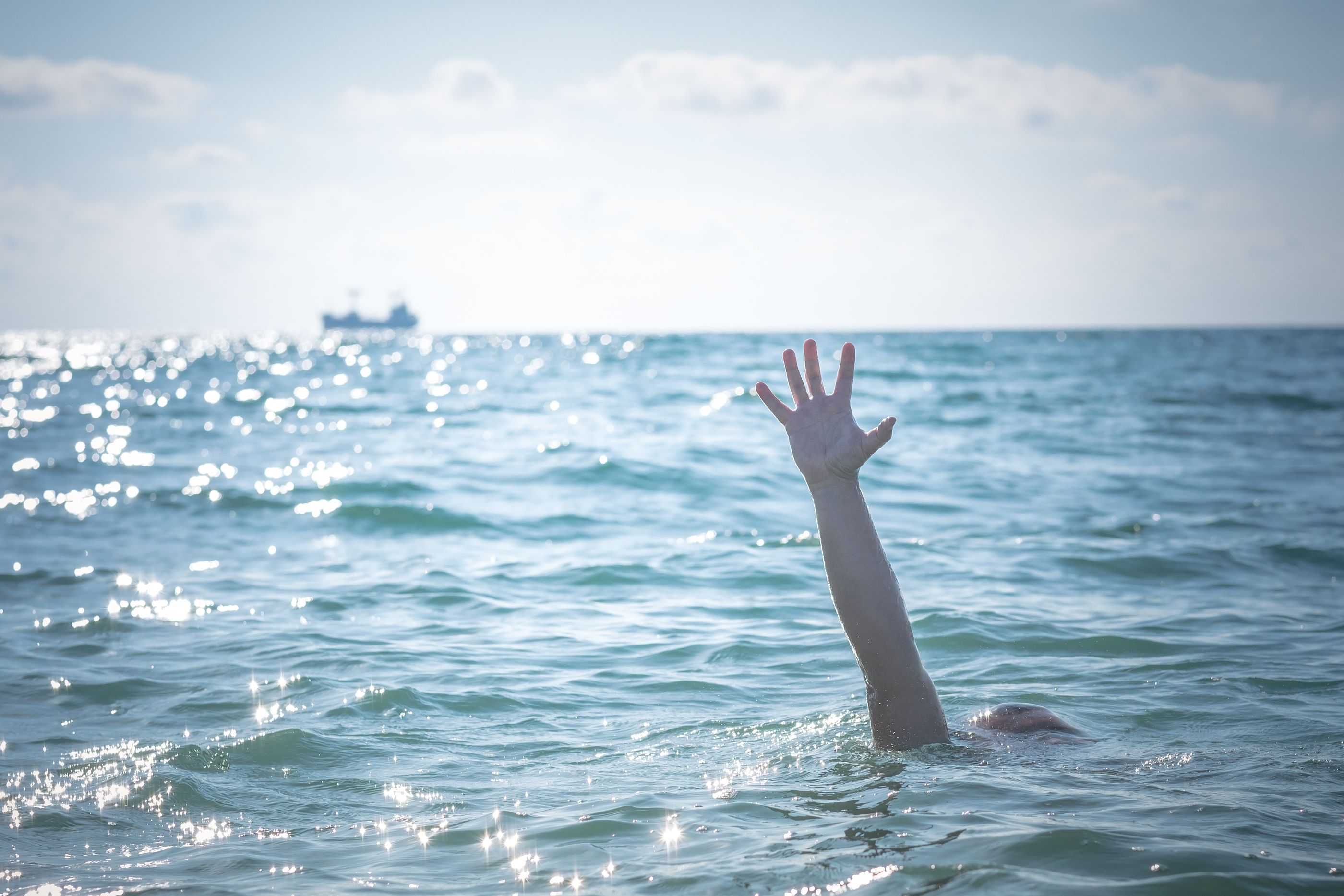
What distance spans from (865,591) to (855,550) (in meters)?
0.16

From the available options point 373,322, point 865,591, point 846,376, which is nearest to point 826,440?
point 846,376

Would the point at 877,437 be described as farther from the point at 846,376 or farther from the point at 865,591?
the point at 865,591

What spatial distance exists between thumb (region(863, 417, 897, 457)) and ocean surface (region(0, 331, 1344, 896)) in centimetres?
136

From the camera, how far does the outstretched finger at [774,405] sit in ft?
13.3

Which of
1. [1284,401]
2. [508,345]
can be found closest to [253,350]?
[508,345]

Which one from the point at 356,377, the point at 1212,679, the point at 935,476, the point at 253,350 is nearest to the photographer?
the point at 1212,679

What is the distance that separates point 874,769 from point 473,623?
151 inches

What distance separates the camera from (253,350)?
80438 mm

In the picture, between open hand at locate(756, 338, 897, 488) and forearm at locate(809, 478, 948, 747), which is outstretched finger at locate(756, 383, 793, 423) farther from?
forearm at locate(809, 478, 948, 747)

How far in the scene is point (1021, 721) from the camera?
14.6 feet

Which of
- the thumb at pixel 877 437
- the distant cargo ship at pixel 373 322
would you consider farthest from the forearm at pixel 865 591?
the distant cargo ship at pixel 373 322

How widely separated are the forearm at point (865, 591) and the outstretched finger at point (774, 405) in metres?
0.32

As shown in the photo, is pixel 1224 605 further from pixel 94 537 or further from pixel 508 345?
pixel 508 345

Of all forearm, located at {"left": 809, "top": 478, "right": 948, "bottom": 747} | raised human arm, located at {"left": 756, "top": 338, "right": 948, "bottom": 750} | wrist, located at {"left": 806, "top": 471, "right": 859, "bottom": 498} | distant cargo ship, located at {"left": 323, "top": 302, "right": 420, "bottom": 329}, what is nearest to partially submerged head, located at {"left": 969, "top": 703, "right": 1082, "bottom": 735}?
raised human arm, located at {"left": 756, "top": 338, "right": 948, "bottom": 750}
